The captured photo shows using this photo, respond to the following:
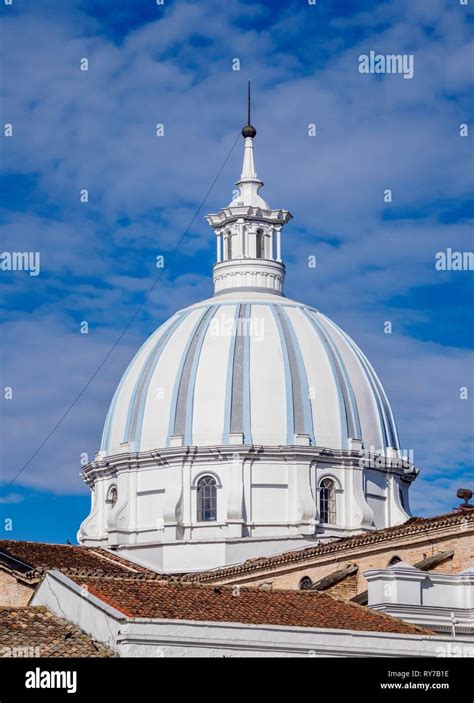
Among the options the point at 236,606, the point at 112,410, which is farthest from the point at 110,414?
the point at 236,606

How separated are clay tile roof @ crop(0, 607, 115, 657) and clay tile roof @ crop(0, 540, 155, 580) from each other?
577 inches

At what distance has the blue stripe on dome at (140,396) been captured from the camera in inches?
2270

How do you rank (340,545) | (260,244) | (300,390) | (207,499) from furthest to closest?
(260,244) → (300,390) → (207,499) → (340,545)

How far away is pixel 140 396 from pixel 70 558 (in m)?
7.23

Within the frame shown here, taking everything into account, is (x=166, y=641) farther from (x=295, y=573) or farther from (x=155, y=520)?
(x=155, y=520)

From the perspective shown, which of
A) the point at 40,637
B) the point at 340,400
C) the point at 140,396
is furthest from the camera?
the point at 140,396

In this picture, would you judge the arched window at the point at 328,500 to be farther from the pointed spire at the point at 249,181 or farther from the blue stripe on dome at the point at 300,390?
the pointed spire at the point at 249,181

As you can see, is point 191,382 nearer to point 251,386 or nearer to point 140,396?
point 251,386

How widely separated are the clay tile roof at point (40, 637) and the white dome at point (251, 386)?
2545 cm

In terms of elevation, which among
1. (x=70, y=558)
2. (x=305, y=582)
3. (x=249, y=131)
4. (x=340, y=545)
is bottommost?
(x=305, y=582)

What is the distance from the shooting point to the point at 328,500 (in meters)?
56.5

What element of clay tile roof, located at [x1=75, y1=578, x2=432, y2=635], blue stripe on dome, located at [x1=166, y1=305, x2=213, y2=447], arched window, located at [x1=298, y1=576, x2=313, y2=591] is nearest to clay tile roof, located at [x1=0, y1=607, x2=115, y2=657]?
clay tile roof, located at [x1=75, y1=578, x2=432, y2=635]

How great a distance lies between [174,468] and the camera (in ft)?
185
